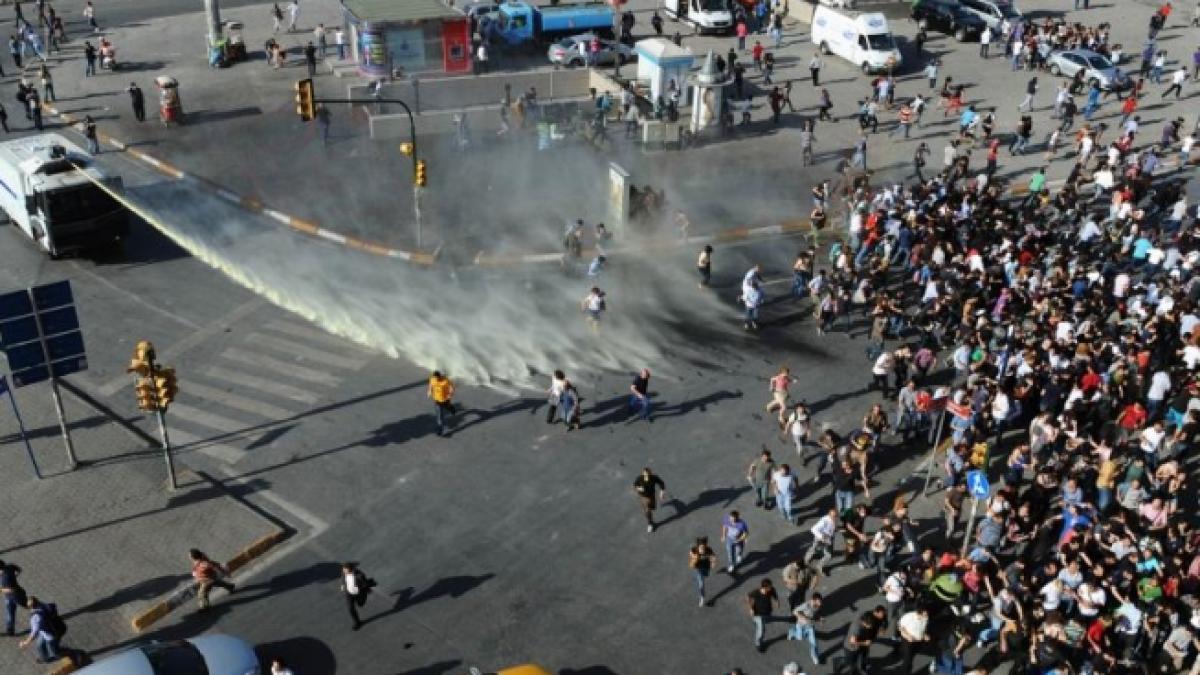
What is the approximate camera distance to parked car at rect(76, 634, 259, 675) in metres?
17.5

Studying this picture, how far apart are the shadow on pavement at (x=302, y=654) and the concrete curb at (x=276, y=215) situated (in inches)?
583

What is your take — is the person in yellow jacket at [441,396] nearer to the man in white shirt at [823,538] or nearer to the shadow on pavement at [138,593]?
the shadow on pavement at [138,593]

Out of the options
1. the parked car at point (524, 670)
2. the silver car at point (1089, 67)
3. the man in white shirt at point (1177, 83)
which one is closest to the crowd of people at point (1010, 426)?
the parked car at point (524, 670)

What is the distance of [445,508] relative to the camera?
22.4m

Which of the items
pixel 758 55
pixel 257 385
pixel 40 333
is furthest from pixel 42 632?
pixel 758 55

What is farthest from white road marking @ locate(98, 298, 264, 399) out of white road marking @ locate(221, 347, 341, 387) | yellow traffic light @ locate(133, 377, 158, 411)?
yellow traffic light @ locate(133, 377, 158, 411)

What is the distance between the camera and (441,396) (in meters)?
24.1

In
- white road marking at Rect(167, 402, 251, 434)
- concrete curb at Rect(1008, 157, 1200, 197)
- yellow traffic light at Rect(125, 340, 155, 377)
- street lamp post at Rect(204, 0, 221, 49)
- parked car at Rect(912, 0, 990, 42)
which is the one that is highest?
street lamp post at Rect(204, 0, 221, 49)

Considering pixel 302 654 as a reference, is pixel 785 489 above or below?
above

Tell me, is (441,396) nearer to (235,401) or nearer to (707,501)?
(235,401)

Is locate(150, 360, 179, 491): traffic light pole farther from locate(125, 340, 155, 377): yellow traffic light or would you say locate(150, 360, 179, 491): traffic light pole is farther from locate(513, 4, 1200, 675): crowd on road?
locate(513, 4, 1200, 675): crowd on road

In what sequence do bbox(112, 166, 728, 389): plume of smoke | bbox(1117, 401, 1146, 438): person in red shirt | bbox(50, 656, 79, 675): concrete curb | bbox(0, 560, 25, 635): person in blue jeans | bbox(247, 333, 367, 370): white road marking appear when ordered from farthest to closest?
bbox(112, 166, 728, 389): plume of smoke < bbox(247, 333, 367, 370): white road marking < bbox(1117, 401, 1146, 438): person in red shirt < bbox(0, 560, 25, 635): person in blue jeans < bbox(50, 656, 79, 675): concrete curb

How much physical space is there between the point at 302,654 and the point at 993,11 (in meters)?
44.1

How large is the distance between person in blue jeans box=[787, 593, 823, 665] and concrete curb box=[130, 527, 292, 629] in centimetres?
975
